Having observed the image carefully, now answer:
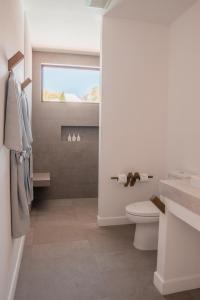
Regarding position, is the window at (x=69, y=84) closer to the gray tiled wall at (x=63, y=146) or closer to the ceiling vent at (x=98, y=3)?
the gray tiled wall at (x=63, y=146)

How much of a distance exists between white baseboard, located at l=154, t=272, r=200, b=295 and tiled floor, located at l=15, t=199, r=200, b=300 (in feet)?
0.13

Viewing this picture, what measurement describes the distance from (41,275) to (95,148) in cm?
266

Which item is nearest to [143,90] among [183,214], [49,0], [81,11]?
[81,11]

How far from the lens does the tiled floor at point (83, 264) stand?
1882 mm

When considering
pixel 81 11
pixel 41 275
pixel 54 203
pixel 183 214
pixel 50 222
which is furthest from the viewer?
pixel 54 203

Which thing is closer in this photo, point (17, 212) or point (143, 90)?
point (17, 212)

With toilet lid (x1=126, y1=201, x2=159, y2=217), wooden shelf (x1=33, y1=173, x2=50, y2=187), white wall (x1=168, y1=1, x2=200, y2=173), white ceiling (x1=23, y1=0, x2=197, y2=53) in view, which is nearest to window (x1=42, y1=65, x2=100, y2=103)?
white ceiling (x1=23, y1=0, x2=197, y2=53)

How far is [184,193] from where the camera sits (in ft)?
5.32

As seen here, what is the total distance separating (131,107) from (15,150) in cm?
184

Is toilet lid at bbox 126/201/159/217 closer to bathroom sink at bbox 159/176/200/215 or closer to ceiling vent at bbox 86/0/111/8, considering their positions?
bathroom sink at bbox 159/176/200/215

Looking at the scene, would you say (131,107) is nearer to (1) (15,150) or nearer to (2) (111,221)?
(2) (111,221)

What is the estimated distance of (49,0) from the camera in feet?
8.61

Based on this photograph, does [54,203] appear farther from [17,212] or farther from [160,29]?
[160,29]

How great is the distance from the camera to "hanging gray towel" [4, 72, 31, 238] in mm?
1574
